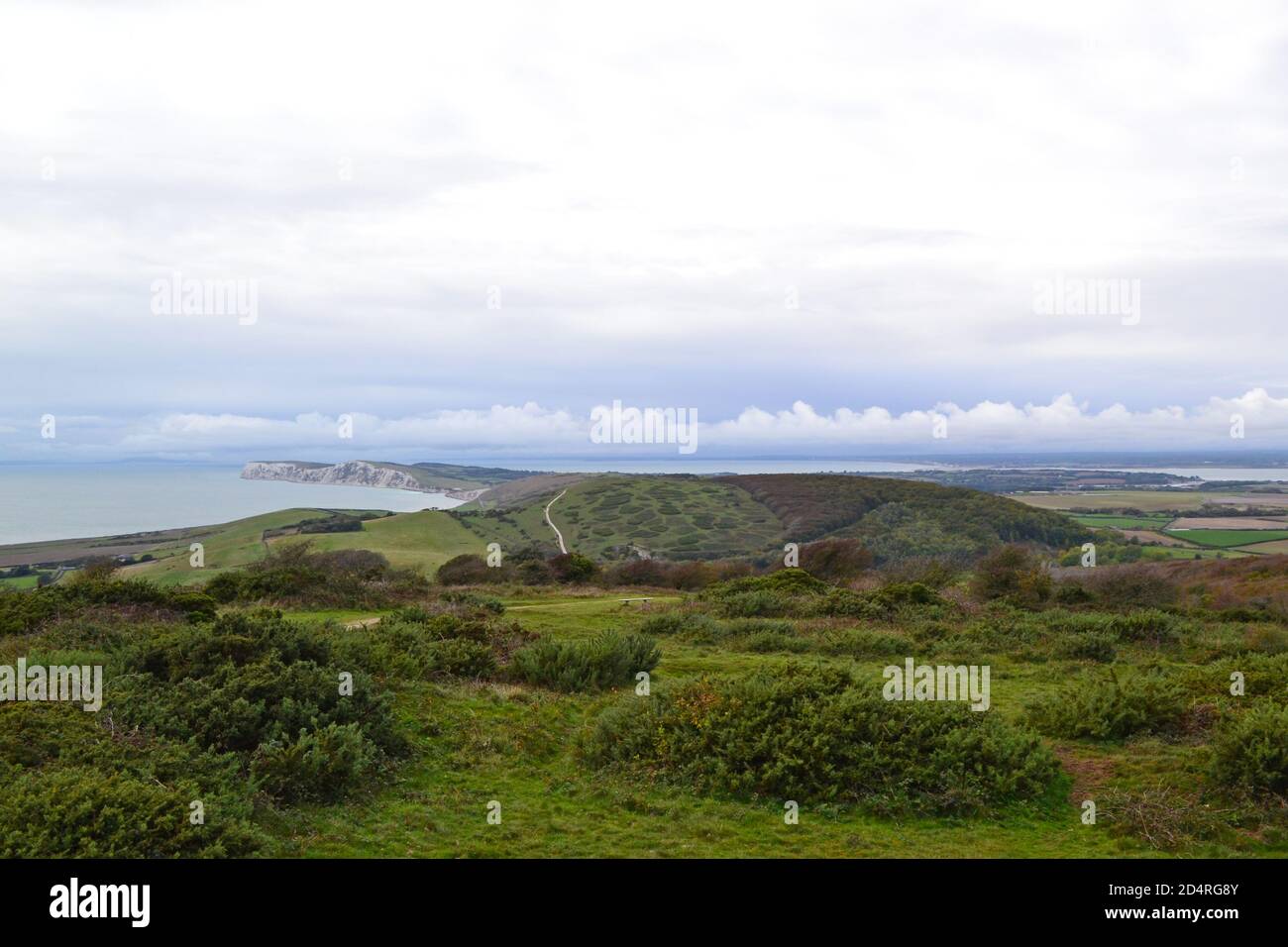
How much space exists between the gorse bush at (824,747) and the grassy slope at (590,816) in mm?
295

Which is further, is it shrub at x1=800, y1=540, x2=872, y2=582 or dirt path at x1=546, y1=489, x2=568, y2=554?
dirt path at x1=546, y1=489, x2=568, y2=554

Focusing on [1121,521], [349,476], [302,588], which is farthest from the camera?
[349,476]

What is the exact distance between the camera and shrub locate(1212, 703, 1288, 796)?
8820mm

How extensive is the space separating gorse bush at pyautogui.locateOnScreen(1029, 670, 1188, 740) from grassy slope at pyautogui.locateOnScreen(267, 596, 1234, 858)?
358 millimetres

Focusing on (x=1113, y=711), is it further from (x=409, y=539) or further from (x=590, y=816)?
(x=409, y=539)

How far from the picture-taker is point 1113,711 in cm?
1193

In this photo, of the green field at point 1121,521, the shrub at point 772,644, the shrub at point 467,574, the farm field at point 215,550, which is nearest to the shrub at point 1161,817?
the shrub at point 772,644

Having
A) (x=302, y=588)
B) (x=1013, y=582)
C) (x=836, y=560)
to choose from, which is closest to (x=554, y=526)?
(x=836, y=560)

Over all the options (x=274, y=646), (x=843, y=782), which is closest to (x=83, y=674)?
(x=274, y=646)

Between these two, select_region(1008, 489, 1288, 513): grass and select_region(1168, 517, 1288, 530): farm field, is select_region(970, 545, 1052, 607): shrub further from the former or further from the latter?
select_region(1008, 489, 1288, 513): grass

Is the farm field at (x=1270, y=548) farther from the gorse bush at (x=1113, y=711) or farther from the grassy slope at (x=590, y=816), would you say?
the grassy slope at (x=590, y=816)

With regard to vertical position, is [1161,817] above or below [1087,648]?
above

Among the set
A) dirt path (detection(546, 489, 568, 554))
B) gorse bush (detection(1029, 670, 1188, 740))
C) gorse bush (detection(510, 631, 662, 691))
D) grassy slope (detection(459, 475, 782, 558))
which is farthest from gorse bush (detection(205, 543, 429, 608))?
dirt path (detection(546, 489, 568, 554))

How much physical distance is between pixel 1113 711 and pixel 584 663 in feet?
28.1
